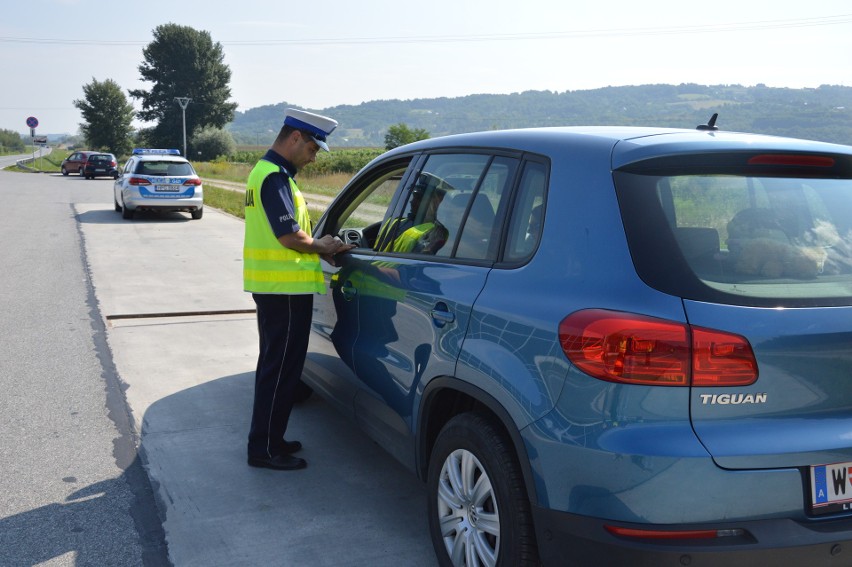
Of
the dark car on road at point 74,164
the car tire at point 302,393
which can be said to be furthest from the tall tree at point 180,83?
the car tire at point 302,393

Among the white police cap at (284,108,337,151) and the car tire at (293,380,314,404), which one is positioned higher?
the white police cap at (284,108,337,151)

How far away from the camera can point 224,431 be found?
5.12 meters

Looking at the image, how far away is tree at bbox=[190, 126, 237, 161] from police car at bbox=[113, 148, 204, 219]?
61.0 m

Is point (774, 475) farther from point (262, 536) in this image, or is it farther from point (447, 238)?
point (262, 536)

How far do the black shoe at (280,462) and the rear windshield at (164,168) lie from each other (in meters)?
16.1

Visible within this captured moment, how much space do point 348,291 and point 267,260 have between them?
454 mm

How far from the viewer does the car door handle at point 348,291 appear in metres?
4.23

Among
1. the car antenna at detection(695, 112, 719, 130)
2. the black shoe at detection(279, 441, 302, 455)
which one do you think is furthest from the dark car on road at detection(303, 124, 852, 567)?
the black shoe at detection(279, 441, 302, 455)

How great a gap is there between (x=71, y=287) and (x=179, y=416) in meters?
5.49

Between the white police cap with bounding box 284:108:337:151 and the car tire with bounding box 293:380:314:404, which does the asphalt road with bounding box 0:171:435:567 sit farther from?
the white police cap with bounding box 284:108:337:151

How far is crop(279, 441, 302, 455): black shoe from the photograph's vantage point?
4590mm

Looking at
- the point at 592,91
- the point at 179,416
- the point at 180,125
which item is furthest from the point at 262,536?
the point at 592,91

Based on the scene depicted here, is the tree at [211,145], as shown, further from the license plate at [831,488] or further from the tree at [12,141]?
the tree at [12,141]

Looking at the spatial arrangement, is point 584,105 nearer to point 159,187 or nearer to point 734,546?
point 159,187
